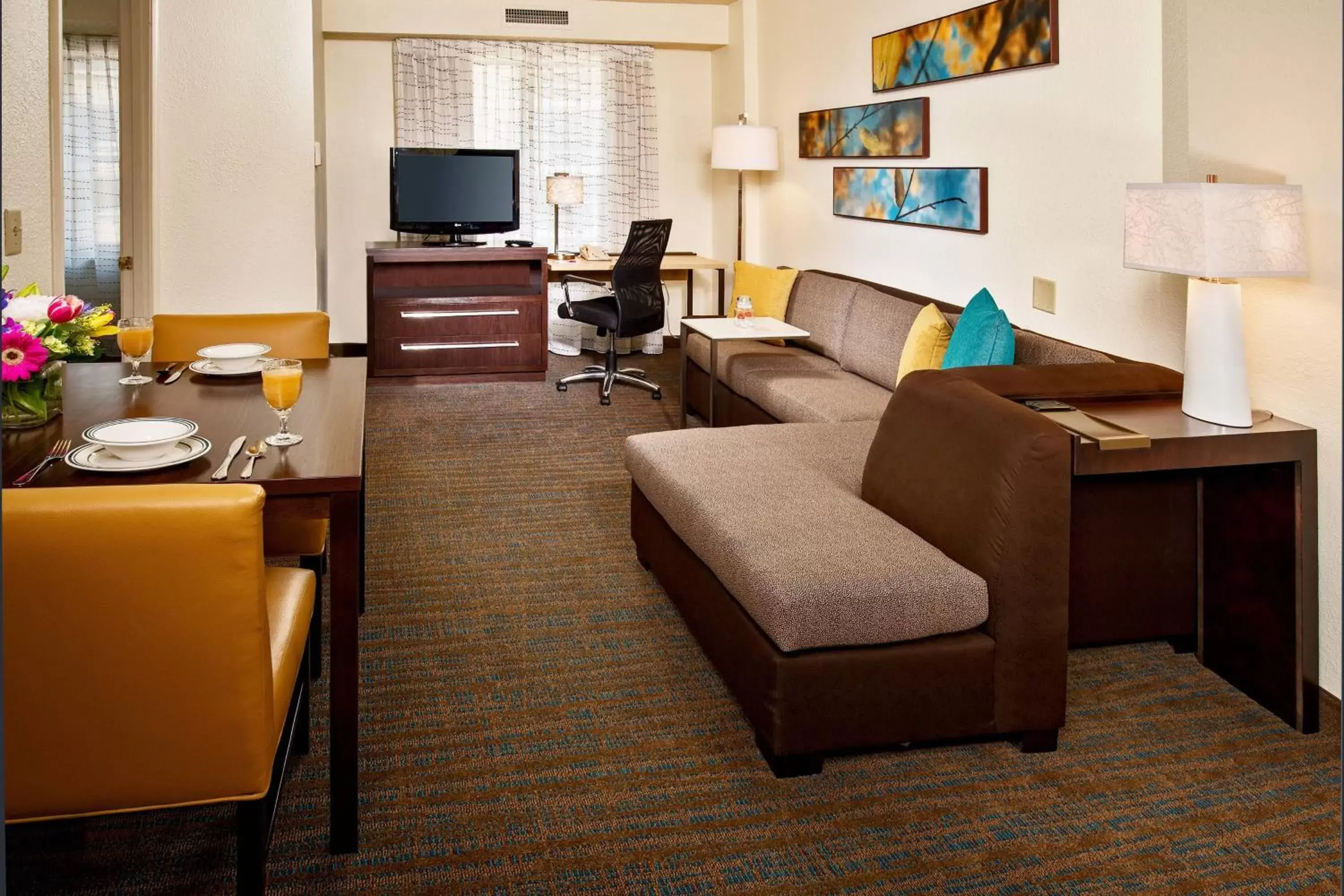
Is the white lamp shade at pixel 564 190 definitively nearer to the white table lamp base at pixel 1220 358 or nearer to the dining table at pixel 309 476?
the dining table at pixel 309 476

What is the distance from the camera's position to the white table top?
5199 mm

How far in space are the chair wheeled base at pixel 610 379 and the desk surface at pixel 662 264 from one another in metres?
0.65

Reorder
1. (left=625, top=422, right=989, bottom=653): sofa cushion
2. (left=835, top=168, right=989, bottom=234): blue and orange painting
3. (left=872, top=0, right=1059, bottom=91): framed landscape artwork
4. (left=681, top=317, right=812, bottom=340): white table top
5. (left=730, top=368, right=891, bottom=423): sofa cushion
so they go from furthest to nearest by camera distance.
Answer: (left=681, top=317, right=812, bottom=340): white table top → (left=835, top=168, right=989, bottom=234): blue and orange painting → (left=730, top=368, right=891, bottom=423): sofa cushion → (left=872, top=0, right=1059, bottom=91): framed landscape artwork → (left=625, top=422, right=989, bottom=653): sofa cushion

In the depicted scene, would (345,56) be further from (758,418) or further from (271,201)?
(758,418)

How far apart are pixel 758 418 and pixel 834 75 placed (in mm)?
2195

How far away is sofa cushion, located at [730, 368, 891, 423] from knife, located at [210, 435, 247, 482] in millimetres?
2271

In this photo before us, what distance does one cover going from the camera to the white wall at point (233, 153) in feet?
17.8

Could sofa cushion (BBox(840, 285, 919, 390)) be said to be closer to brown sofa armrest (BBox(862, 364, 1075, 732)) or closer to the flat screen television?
brown sofa armrest (BBox(862, 364, 1075, 732))

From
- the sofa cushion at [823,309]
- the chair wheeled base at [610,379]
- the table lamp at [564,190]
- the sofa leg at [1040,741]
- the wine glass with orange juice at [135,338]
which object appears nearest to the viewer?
the sofa leg at [1040,741]

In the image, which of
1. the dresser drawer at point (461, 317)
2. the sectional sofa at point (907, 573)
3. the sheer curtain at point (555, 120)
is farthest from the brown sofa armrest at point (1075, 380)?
the sheer curtain at point (555, 120)

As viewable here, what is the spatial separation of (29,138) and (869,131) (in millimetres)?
3705

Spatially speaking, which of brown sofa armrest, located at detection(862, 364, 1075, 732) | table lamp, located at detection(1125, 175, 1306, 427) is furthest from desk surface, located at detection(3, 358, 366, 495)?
table lamp, located at detection(1125, 175, 1306, 427)

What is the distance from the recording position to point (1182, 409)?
111 inches

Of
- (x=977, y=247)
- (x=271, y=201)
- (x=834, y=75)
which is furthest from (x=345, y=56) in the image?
(x=977, y=247)
